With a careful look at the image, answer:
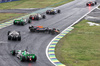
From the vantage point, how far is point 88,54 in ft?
Result: 103

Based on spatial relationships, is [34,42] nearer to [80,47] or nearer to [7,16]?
[80,47]

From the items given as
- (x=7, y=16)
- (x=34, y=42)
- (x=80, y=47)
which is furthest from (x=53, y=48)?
(x=7, y=16)

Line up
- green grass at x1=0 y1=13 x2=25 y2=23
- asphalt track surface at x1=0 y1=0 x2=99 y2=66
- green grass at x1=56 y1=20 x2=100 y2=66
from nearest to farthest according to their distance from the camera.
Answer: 1. asphalt track surface at x1=0 y1=0 x2=99 y2=66
2. green grass at x1=56 y1=20 x2=100 y2=66
3. green grass at x1=0 y1=13 x2=25 y2=23

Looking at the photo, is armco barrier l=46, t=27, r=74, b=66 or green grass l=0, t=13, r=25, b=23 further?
green grass l=0, t=13, r=25, b=23

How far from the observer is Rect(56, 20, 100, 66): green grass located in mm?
28781

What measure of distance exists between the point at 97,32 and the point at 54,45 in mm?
11810

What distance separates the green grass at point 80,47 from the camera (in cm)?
2878

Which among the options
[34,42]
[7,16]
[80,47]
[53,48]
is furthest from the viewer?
[7,16]

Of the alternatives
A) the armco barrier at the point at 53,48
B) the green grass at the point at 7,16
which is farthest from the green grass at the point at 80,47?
the green grass at the point at 7,16

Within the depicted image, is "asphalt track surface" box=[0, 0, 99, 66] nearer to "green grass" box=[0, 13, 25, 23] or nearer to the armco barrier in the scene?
the armco barrier

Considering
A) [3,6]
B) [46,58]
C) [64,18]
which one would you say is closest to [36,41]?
[46,58]

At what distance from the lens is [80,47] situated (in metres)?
34.8

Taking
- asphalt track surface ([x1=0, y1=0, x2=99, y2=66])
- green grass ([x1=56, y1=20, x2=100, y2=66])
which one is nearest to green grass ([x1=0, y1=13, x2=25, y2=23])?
asphalt track surface ([x1=0, y1=0, x2=99, y2=66])

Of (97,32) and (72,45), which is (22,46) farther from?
(97,32)
